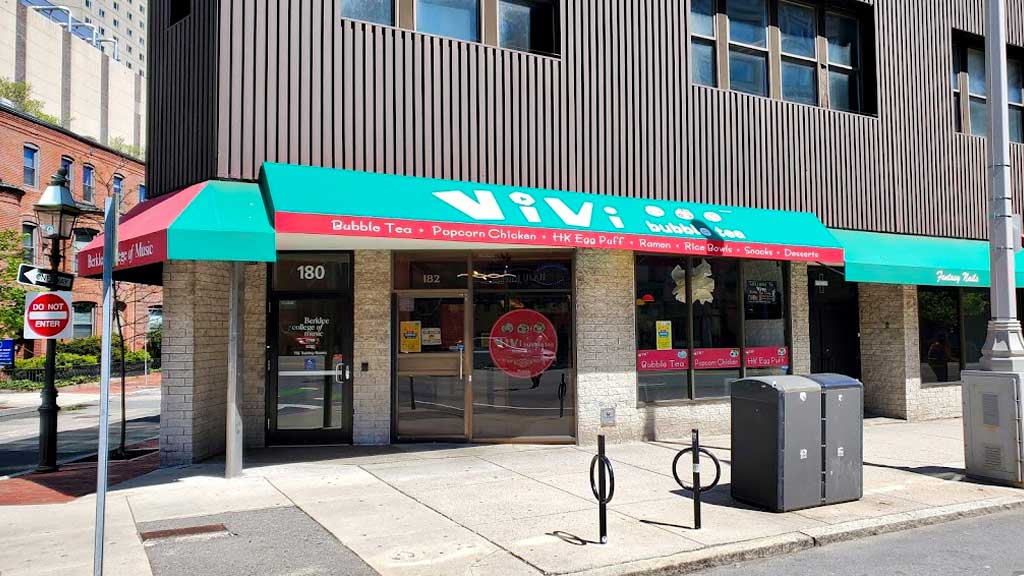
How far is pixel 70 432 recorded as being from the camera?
50.9 feet

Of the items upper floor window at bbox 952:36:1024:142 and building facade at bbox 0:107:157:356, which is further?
building facade at bbox 0:107:157:356

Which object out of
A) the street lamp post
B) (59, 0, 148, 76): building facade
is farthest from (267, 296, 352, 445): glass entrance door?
(59, 0, 148, 76): building facade

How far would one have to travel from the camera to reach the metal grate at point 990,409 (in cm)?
884

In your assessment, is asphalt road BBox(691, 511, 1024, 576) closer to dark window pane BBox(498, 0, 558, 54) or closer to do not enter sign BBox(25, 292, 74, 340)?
dark window pane BBox(498, 0, 558, 54)

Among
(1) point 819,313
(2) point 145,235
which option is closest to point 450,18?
(2) point 145,235

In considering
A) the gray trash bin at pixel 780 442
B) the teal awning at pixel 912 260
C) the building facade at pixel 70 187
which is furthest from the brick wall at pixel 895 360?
the building facade at pixel 70 187

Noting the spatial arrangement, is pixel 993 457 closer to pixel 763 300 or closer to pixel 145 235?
pixel 763 300

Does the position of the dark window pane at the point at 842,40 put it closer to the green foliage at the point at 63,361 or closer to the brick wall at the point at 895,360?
the brick wall at the point at 895,360

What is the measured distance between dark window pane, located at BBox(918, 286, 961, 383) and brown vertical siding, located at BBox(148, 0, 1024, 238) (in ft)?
4.27

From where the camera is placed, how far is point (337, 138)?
9672 mm

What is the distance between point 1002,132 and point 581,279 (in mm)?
5730

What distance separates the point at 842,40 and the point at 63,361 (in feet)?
98.8

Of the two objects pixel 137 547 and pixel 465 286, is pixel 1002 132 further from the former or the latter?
pixel 137 547

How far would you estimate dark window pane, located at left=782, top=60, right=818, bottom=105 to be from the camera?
43.9 ft
